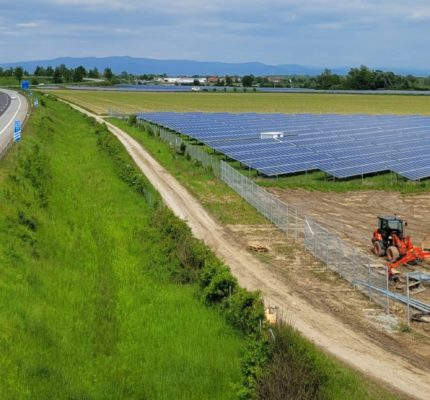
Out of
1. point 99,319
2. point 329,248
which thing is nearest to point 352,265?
point 329,248

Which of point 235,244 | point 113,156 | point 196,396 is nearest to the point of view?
point 196,396

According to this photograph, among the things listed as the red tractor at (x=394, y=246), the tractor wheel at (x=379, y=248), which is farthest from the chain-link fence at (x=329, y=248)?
the red tractor at (x=394, y=246)

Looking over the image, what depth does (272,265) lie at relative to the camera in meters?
26.9

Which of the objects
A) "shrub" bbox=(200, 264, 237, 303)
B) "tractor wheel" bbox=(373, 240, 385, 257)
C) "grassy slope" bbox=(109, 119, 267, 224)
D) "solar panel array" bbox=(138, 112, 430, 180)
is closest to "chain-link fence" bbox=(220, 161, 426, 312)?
"tractor wheel" bbox=(373, 240, 385, 257)

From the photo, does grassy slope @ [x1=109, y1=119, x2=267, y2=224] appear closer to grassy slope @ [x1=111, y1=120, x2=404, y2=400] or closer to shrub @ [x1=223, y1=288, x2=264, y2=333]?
grassy slope @ [x1=111, y1=120, x2=404, y2=400]

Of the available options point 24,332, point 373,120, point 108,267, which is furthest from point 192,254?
point 373,120

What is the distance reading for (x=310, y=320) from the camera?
67.9 feet

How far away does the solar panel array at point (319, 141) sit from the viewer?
164 feet

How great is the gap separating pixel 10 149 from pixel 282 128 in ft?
129

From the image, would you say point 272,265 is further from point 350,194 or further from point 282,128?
point 282,128

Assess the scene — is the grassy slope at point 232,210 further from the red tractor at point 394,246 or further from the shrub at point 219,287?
the red tractor at point 394,246

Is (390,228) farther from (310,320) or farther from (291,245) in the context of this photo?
(310,320)

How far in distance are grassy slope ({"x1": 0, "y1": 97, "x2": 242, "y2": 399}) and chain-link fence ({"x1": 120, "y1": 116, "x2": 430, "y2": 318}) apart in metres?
6.72

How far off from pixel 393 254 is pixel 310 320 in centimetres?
765
